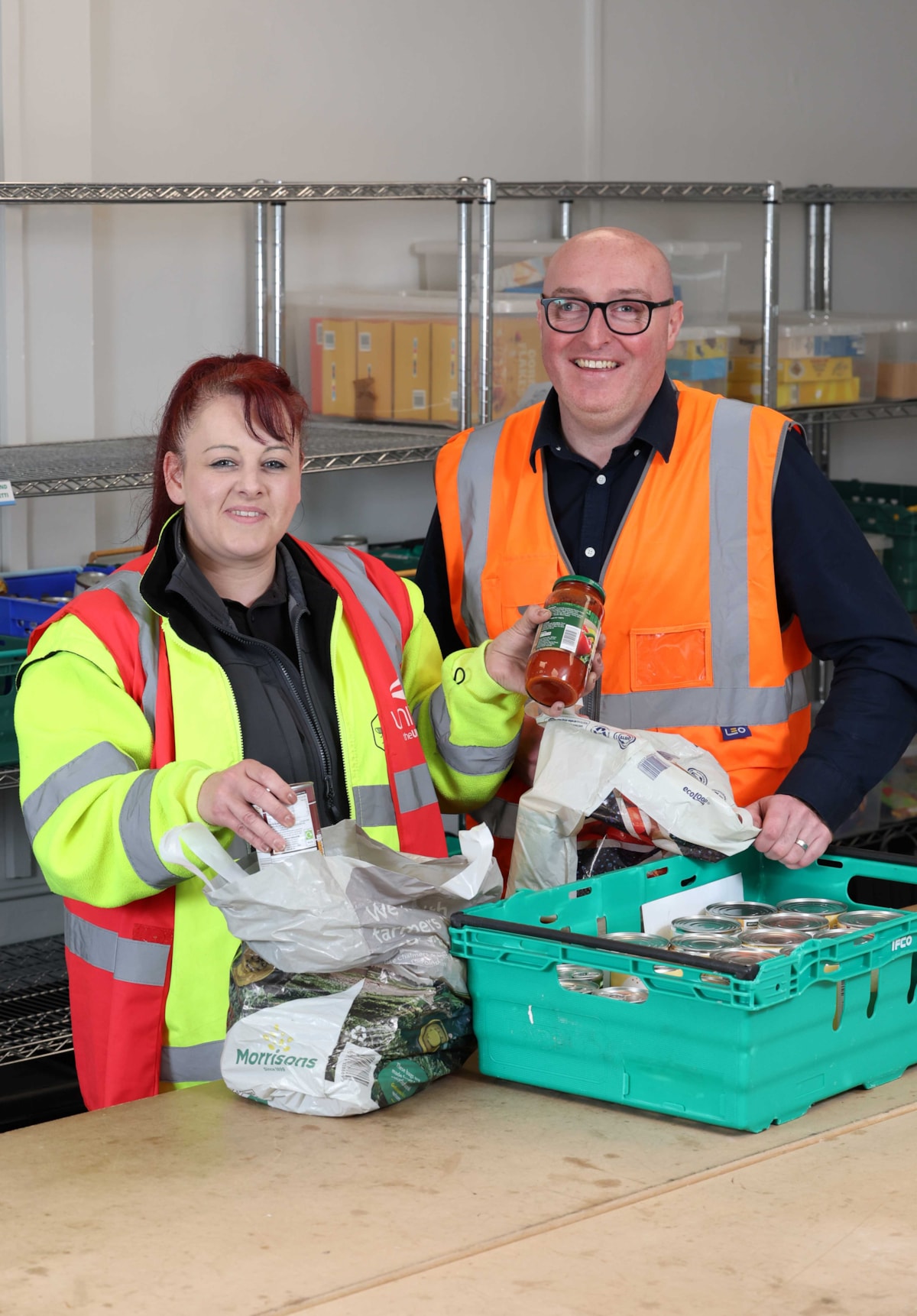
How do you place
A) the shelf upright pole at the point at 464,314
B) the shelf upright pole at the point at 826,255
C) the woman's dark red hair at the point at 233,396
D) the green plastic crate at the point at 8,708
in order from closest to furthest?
the woman's dark red hair at the point at 233,396, the green plastic crate at the point at 8,708, the shelf upright pole at the point at 464,314, the shelf upright pole at the point at 826,255

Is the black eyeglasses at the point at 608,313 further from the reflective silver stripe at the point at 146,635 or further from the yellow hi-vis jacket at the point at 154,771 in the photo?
the reflective silver stripe at the point at 146,635

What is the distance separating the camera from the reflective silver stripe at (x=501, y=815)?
2.72 meters

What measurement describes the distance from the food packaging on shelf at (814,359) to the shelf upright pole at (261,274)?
1480 mm

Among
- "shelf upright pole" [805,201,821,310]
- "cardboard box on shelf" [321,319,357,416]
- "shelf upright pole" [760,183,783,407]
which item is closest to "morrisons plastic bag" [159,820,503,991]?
"cardboard box on shelf" [321,319,357,416]

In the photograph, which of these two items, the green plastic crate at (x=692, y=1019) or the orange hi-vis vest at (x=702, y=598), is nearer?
the green plastic crate at (x=692, y=1019)

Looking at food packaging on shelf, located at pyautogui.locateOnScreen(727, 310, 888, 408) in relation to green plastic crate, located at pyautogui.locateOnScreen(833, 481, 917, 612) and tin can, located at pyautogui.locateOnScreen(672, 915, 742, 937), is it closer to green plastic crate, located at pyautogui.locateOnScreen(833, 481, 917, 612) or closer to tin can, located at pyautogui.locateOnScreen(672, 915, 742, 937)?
green plastic crate, located at pyautogui.locateOnScreen(833, 481, 917, 612)

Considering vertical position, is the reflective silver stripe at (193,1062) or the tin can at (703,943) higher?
the tin can at (703,943)

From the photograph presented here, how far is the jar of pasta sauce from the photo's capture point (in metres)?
2.15

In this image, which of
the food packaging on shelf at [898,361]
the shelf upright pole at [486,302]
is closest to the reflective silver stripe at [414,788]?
the shelf upright pole at [486,302]

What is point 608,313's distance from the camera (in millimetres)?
2625

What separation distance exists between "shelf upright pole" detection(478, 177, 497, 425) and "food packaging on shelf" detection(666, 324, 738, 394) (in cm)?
57

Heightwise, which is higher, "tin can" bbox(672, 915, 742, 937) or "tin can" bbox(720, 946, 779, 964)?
"tin can" bbox(720, 946, 779, 964)

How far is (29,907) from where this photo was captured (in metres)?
4.51

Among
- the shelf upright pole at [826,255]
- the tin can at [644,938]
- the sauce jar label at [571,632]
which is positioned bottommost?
the tin can at [644,938]
